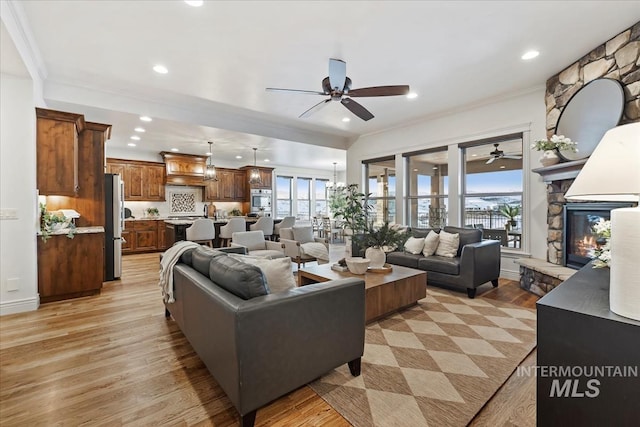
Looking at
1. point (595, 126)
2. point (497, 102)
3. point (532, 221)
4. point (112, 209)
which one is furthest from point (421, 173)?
point (112, 209)

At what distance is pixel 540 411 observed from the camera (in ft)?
3.76

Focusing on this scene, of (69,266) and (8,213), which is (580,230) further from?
(8,213)

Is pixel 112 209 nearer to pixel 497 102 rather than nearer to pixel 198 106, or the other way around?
pixel 198 106

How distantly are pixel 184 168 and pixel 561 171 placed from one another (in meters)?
8.10

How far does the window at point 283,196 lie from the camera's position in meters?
10.5

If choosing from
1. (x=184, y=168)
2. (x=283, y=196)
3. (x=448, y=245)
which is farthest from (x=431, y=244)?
(x=283, y=196)

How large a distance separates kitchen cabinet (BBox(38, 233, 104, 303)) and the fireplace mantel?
6.04 m

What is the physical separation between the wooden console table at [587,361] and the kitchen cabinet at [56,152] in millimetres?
5029

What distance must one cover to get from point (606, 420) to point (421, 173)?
547 centimetres

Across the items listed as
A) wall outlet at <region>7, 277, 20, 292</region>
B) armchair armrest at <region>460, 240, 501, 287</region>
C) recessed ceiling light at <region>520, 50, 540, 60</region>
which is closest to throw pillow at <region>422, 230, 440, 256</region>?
armchair armrest at <region>460, 240, 501, 287</region>

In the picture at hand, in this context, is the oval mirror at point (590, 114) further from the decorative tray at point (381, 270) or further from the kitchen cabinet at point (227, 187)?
the kitchen cabinet at point (227, 187)

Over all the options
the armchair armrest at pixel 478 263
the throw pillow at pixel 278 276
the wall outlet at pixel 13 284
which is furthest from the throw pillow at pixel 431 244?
the wall outlet at pixel 13 284

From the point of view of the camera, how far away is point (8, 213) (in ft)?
10.5
